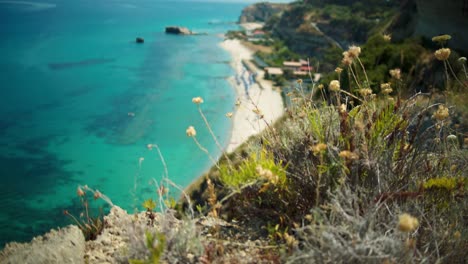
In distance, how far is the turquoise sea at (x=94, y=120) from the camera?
64.7ft

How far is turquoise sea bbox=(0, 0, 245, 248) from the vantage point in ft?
64.7

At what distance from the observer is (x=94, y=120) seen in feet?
103

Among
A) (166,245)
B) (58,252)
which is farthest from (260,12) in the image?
(166,245)

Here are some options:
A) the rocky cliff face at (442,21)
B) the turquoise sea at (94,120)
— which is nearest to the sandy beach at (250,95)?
the turquoise sea at (94,120)

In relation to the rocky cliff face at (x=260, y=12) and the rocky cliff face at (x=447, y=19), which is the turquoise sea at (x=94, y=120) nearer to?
the rocky cliff face at (x=447, y=19)

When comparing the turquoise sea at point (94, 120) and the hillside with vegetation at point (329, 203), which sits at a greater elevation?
the hillside with vegetation at point (329, 203)

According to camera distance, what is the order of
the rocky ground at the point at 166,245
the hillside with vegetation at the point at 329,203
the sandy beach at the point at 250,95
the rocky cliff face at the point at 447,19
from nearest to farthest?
1. the hillside with vegetation at the point at 329,203
2. the rocky ground at the point at 166,245
3. the rocky cliff face at the point at 447,19
4. the sandy beach at the point at 250,95

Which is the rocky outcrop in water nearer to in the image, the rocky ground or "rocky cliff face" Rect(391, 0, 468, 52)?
the rocky ground

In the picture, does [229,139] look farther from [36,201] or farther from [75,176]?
[36,201]

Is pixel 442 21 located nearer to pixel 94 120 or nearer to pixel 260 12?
pixel 94 120

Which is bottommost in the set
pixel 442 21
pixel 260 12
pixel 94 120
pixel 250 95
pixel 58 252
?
pixel 94 120

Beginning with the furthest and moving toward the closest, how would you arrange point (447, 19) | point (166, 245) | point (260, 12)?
point (260, 12) → point (447, 19) → point (166, 245)

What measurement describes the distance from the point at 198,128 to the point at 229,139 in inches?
138

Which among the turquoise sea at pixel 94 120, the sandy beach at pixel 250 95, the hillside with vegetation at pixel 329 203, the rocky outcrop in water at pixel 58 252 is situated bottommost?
the turquoise sea at pixel 94 120
